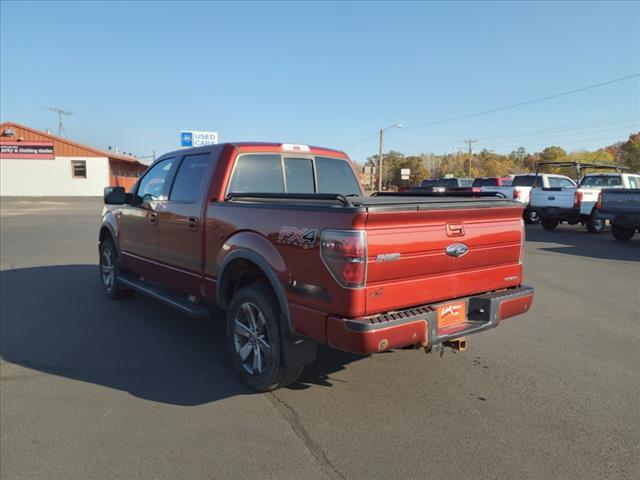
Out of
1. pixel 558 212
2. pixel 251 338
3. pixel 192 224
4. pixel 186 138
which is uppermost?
pixel 186 138

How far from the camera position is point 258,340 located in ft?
12.8

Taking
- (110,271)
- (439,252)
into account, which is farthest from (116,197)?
(439,252)

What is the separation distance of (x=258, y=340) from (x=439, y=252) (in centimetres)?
162

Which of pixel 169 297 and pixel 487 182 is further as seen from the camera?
pixel 487 182

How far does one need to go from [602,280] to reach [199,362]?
24.4ft

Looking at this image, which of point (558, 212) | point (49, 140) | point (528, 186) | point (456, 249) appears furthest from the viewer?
point (49, 140)

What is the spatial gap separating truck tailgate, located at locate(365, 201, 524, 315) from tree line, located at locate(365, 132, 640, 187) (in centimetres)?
6614

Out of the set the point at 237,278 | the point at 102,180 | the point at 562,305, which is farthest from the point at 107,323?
the point at 102,180

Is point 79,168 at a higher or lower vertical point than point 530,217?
higher

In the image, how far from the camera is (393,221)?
124 inches

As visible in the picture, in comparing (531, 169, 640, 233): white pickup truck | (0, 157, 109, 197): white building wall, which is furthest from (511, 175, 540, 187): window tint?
(0, 157, 109, 197): white building wall

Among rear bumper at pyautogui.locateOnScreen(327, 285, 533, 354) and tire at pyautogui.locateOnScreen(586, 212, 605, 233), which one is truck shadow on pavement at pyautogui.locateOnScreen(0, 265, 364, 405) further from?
tire at pyautogui.locateOnScreen(586, 212, 605, 233)

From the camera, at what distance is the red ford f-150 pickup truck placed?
3.07m

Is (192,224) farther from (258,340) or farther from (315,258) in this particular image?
(315,258)
